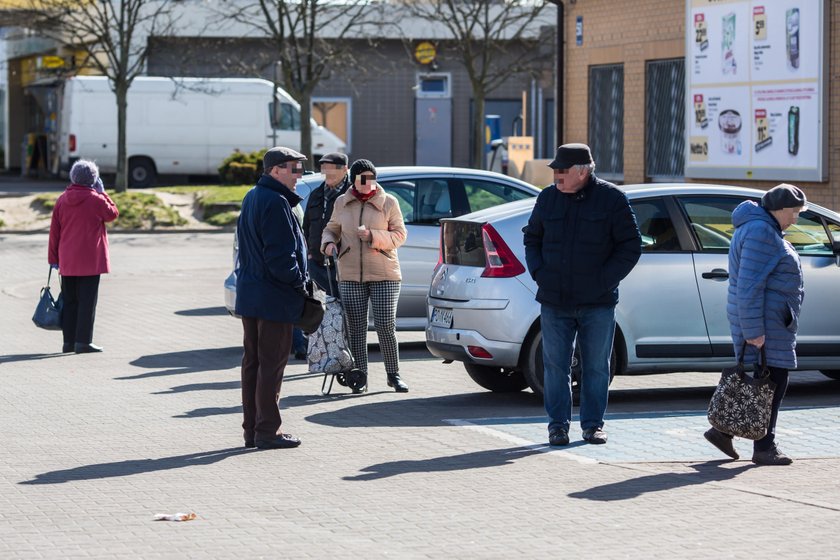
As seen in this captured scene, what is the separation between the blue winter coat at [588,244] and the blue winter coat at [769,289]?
2.24 feet

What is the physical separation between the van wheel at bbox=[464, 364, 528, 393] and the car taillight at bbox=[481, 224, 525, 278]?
0.94m

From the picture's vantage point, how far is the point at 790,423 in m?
10.0

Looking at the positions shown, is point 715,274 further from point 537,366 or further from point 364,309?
point 364,309

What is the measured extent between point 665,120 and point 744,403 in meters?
14.4

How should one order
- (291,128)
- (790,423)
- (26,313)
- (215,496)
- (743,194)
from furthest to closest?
1. (291,128)
2. (26,313)
3. (743,194)
4. (790,423)
5. (215,496)

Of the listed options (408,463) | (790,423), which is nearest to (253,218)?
(408,463)

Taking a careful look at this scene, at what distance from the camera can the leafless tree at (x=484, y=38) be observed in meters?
36.1

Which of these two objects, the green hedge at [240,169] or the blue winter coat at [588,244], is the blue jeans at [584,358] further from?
the green hedge at [240,169]

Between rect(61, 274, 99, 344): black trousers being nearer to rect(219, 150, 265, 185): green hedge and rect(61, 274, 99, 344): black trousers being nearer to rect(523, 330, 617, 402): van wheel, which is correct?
rect(523, 330, 617, 402): van wheel

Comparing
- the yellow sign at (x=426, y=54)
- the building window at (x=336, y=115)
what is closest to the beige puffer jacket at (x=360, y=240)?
the yellow sign at (x=426, y=54)

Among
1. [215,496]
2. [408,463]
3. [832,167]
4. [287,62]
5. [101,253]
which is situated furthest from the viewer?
[287,62]

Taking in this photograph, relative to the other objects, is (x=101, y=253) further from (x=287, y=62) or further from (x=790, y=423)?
(x=287, y=62)

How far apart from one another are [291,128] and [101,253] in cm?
2462

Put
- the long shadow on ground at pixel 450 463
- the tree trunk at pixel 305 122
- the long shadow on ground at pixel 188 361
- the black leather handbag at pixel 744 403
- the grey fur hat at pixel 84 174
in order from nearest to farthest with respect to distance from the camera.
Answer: the long shadow on ground at pixel 450 463 → the black leather handbag at pixel 744 403 → the long shadow on ground at pixel 188 361 → the grey fur hat at pixel 84 174 → the tree trunk at pixel 305 122
